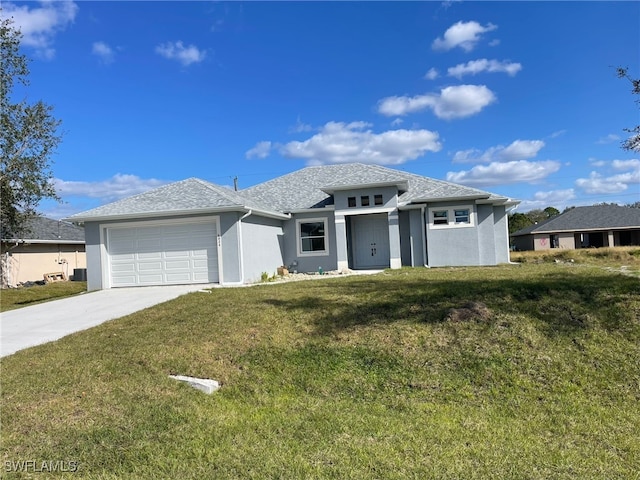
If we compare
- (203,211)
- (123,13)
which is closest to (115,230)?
(203,211)

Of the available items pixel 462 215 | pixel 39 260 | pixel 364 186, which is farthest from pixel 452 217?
pixel 39 260

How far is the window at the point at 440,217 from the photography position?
1823 cm

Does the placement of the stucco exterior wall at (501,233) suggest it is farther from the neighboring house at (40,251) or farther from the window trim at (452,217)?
the neighboring house at (40,251)

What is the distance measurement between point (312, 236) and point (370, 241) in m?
2.60

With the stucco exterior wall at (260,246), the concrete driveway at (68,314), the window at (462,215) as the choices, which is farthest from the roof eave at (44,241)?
the window at (462,215)

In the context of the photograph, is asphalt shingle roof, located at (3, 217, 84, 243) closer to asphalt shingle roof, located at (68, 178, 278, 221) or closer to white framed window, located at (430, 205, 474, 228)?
asphalt shingle roof, located at (68, 178, 278, 221)

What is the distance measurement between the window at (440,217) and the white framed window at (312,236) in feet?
15.1

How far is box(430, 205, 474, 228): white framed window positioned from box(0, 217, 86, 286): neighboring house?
1936 centimetres

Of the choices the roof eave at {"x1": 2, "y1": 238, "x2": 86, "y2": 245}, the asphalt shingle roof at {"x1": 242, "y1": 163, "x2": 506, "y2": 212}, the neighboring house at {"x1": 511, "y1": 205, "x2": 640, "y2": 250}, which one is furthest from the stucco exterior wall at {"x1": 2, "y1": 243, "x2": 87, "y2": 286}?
the neighboring house at {"x1": 511, "y1": 205, "x2": 640, "y2": 250}

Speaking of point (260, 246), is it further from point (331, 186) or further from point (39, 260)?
point (39, 260)

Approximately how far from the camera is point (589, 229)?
3844cm

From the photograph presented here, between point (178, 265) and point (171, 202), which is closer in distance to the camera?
point (178, 265)

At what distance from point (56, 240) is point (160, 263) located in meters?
16.5

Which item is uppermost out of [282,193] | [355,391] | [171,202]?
[282,193]
